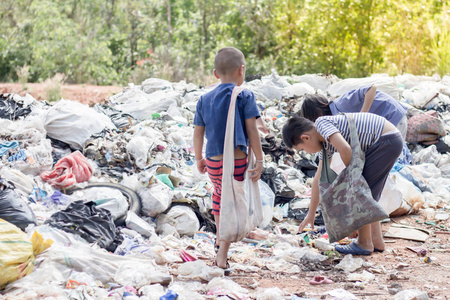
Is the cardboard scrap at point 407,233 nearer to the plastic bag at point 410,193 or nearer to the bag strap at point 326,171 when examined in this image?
the plastic bag at point 410,193

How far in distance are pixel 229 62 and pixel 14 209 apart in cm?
191

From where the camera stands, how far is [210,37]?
59.4 ft

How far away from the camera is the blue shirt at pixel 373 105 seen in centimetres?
400

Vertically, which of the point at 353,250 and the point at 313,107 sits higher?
the point at 313,107

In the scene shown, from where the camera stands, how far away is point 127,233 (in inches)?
158

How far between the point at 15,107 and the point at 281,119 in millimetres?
3715

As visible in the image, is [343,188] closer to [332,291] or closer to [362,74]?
[332,291]

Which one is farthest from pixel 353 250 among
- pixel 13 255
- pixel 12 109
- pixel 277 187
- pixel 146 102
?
pixel 146 102

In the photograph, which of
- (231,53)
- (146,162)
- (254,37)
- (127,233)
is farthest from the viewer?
(254,37)

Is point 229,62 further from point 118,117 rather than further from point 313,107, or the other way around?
point 118,117

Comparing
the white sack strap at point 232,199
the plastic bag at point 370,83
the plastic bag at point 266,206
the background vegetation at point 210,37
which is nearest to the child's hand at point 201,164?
the white sack strap at point 232,199

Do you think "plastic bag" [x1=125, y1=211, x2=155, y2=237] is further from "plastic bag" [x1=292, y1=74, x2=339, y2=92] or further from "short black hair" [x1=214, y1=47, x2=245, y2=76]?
"plastic bag" [x1=292, y1=74, x2=339, y2=92]

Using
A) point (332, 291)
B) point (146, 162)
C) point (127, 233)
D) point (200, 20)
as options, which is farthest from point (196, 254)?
point (200, 20)

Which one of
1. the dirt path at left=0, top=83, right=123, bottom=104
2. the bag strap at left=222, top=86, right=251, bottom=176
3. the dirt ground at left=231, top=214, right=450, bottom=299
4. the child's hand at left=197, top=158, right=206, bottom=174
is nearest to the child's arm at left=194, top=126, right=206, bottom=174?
the child's hand at left=197, top=158, right=206, bottom=174
